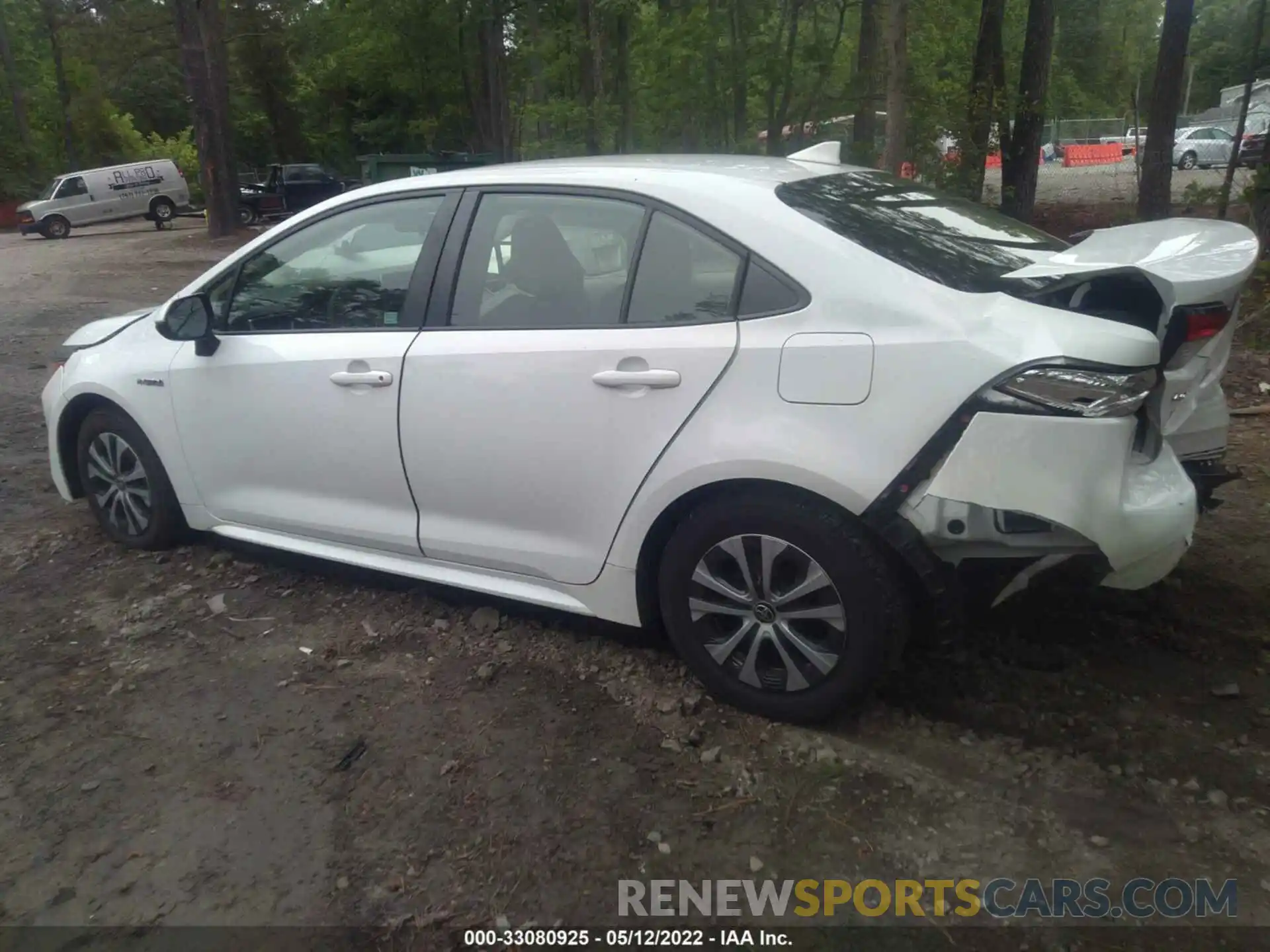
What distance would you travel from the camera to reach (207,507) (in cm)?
451

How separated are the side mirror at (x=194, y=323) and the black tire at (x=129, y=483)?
1.99ft

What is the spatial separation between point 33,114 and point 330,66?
17.0 meters

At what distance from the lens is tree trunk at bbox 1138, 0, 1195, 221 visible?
11.1 m

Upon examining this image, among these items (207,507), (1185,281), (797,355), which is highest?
(1185,281)

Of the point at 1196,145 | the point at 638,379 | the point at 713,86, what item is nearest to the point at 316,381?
the point at 638,379

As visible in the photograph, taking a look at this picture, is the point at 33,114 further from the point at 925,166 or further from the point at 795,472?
the point at 795,472

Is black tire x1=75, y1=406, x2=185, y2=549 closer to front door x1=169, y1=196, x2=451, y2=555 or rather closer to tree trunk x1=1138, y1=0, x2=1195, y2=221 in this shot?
front door x1=169, y1=196, x2=451, y2=555

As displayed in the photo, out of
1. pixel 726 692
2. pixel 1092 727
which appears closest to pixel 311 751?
pixel 726 692

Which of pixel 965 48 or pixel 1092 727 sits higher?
pixel 965 48

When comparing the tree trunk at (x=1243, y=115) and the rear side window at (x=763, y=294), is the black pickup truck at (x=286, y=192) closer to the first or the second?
the tree trunk at (x=1243, y=115)

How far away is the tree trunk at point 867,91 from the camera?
1401cm

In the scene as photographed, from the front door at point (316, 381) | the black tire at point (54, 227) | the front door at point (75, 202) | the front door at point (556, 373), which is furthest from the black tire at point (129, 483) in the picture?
the front door at point (75, 202)

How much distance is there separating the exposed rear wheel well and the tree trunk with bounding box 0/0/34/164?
137 ft

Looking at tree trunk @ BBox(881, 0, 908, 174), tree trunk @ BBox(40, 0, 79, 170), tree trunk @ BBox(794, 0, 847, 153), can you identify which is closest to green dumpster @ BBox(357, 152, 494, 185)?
tree trunk @ BBox(794, 0, 847, 153)
